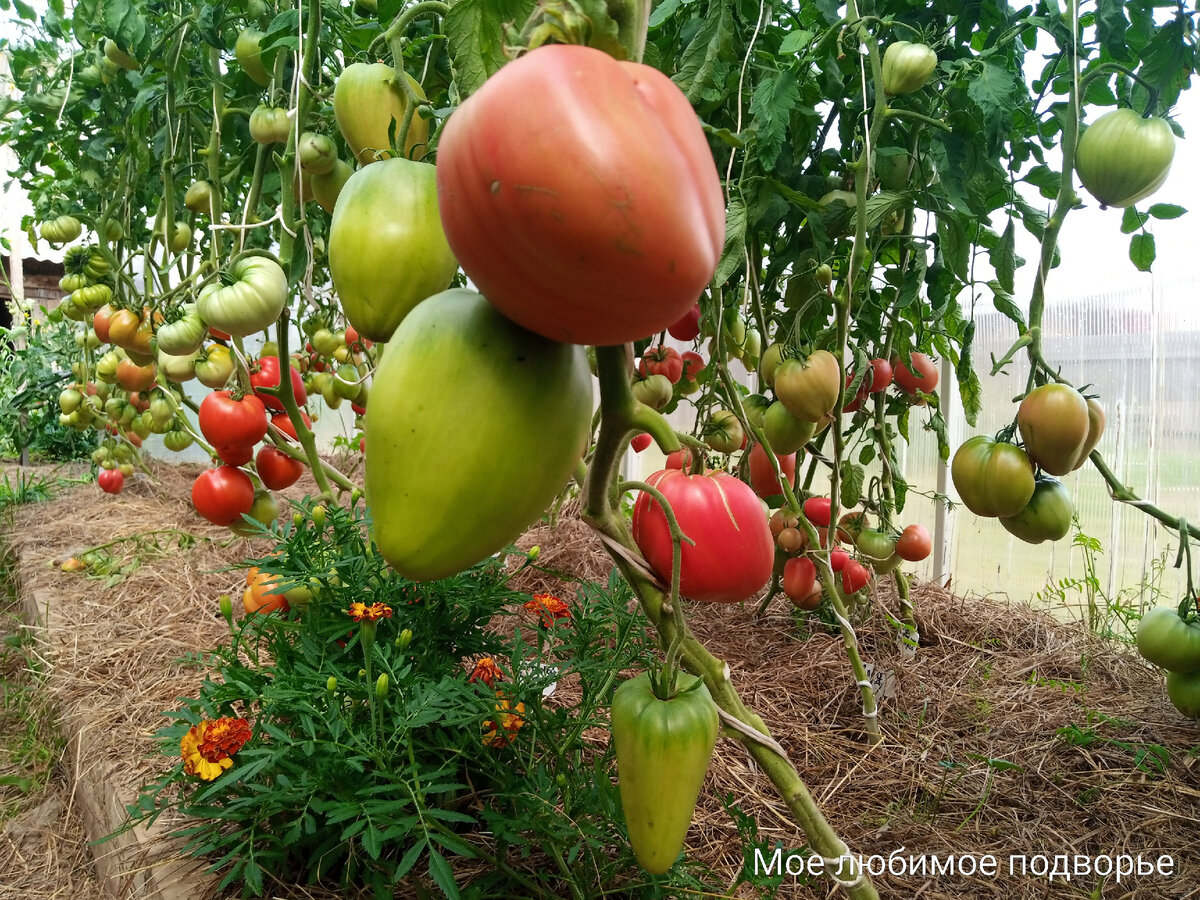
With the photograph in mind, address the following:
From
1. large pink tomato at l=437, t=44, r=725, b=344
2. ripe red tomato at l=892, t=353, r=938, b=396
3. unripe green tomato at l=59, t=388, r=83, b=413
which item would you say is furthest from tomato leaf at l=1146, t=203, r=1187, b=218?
unripe green tomato at l=59, t=388, r=83, b=413

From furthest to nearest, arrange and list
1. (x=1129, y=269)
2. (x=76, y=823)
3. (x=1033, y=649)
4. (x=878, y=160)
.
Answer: (x=1129, y=269) < (x=1033, y=649) < (x=76, y=823) < (x=878, y=160)

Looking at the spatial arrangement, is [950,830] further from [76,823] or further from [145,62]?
[145,62]

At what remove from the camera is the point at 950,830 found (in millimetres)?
1249

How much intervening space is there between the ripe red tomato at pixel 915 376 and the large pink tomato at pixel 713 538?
118cm

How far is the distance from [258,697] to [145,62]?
123cm

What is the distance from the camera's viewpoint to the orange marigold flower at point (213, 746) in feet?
2.88

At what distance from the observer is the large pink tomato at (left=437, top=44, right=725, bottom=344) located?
0.84ft

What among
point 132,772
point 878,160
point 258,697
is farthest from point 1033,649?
point 132,772

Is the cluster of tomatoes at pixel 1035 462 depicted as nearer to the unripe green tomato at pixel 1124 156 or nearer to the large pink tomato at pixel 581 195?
the unripe green tomato at pixel 1124 156

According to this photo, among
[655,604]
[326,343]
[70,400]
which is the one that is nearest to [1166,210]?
[655,604]

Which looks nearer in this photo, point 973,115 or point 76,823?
point 973,115

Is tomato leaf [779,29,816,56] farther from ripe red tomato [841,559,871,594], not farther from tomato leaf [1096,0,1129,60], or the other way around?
ripe red tomato [841,559,871,594]

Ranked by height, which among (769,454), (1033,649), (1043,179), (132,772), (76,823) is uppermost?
(1043,179)

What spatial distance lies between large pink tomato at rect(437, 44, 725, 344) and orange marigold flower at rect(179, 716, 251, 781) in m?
0.81
